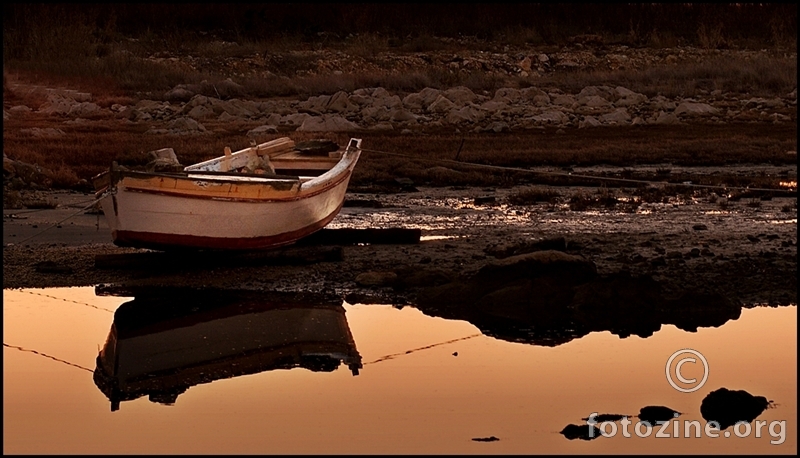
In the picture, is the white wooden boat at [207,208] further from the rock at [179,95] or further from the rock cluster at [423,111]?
the rock at [179,95]

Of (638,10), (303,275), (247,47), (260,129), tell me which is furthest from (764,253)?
(638,10)

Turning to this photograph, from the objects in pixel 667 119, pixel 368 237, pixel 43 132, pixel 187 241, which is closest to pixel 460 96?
pixel 667 119

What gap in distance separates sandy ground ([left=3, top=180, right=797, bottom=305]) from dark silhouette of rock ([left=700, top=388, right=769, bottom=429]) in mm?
3087

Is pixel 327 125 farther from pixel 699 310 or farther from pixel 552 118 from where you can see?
pixel 699 310

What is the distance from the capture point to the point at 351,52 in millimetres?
45500

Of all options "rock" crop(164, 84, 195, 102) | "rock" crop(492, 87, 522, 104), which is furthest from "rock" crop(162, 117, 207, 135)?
"rock" crop(492, 87, 522, 104)

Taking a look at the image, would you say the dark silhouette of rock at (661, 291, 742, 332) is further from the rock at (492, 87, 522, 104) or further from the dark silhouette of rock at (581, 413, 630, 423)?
the rock at (492, 87, 522, 104)

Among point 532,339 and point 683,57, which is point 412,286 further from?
point 683,57

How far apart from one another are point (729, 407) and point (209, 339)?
4201 millimetres

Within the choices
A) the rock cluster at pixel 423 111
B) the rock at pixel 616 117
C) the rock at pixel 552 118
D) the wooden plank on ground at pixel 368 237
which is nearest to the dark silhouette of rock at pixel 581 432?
the wooden plank on ground at pixel 368 237

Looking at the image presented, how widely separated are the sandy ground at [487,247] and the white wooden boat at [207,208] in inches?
16.6

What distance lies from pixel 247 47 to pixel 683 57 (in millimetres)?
15833

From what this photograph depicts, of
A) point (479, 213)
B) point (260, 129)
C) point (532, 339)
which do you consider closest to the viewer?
point (532, 339)

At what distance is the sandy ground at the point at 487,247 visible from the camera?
12.2 metres
